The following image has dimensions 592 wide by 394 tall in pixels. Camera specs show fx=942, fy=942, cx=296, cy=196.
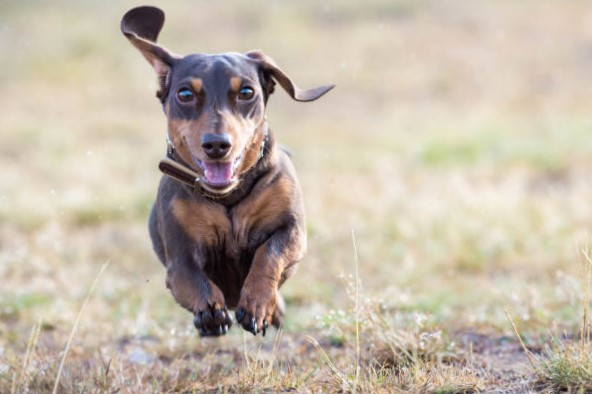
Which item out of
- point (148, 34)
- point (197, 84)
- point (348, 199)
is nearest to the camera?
point (197, 84)

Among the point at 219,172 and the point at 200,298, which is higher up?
the point at 219,172

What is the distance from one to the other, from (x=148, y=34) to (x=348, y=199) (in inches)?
236

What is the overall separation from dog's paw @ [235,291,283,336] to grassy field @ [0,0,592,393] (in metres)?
0.25

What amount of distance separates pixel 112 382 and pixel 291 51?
17.9 metres

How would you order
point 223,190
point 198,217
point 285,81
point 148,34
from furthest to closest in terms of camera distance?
point 148,34, point 285,81, point 198,217, point 223,190

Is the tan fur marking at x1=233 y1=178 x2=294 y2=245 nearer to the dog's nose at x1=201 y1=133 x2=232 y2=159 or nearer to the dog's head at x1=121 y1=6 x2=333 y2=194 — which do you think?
the dog's head at x1=121 y1=6 x2=333 y2=194

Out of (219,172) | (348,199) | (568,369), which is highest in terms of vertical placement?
(219,172)

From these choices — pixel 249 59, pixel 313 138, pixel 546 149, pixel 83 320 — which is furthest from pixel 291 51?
pixel 249 59

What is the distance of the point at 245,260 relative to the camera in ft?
14.3

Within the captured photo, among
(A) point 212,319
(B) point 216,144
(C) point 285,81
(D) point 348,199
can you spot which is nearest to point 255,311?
(A) point 212,319

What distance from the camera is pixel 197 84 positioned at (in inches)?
157

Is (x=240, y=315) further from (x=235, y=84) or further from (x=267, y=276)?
(x=235, y=84)

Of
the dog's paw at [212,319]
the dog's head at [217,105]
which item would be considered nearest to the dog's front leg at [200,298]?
the dog's paw at [212,319]

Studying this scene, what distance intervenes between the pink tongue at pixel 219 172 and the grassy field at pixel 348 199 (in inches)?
25.0
